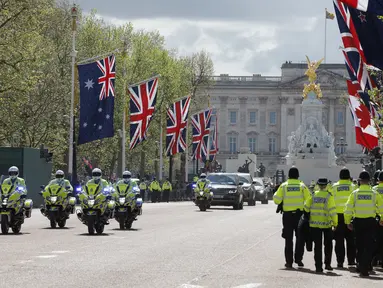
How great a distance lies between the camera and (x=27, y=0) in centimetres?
4088

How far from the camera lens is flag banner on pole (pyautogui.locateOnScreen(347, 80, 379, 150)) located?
37.5 meters

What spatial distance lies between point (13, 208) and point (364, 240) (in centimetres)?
1142

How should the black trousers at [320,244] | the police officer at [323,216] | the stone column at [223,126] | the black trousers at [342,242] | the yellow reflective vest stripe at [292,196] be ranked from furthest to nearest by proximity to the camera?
the stone column at [223,126] → the black trousers at [342,242] → the yellow reflective vest stripe at [292,196] → the police officer at [323,216] → the black trousers at [320,244]

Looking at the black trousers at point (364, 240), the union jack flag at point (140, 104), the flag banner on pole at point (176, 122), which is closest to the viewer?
the black trousers at point (364, 240)

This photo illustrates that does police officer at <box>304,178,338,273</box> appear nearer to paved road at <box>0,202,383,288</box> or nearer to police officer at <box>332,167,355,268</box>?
paved road at <box>0,202,383,288</box>

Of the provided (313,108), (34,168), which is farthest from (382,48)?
(313,108)

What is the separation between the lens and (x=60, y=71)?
6050 cm

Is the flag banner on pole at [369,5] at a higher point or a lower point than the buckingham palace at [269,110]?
lower

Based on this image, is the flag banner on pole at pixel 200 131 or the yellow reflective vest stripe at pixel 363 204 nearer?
the yellow reflective vest stripe at pixel 363 204

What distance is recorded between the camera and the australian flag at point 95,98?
46094 millimetres

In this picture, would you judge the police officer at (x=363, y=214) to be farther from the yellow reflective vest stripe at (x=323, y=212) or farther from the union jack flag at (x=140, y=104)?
the union jack flag at (x=140, y=104)

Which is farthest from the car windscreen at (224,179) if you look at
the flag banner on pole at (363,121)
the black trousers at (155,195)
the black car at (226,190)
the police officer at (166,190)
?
the police officer at (166,190)

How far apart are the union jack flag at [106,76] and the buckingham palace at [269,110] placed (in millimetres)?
120296

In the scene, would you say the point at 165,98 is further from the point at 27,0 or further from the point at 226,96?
the point at 226,96
